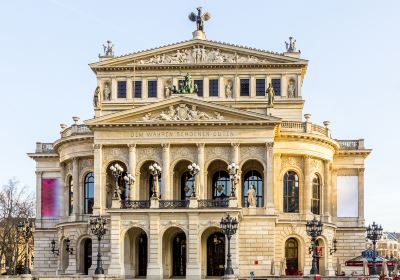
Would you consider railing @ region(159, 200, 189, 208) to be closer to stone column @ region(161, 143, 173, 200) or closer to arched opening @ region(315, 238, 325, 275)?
stone column @ region(161, 143, 173, 200)

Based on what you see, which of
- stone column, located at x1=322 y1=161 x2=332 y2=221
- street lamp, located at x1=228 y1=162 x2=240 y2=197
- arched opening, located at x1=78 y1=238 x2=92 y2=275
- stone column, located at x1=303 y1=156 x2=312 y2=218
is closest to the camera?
street lamp, located at x1=228 y1=162 x2=240 y2=197

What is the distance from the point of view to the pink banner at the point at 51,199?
91.4m

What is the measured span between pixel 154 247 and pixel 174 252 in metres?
5.38

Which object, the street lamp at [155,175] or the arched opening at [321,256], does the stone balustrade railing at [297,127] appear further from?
the street lamp at [155,175]

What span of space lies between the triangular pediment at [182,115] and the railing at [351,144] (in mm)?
17167

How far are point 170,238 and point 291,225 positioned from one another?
1191cm

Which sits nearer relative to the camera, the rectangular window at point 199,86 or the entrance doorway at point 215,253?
the entrance doorway at point 215,253

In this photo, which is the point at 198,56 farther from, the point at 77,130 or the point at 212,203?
the point at 212,203

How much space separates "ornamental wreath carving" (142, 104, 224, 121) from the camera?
3071 inches

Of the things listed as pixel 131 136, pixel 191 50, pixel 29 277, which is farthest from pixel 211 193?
pixel 29 277

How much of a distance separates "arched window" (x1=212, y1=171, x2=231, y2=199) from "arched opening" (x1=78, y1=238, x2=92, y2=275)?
12.8 meters

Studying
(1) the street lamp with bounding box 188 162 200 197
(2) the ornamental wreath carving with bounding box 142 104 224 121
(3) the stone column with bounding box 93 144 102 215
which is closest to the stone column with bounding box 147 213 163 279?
(1) the street lamp with bounding box 188 162 200 197

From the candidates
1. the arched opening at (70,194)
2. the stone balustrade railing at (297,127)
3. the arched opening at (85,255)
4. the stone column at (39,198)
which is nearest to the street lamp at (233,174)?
the stone balustrade railing at (297,127)

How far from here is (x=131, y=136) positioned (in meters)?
78.9
